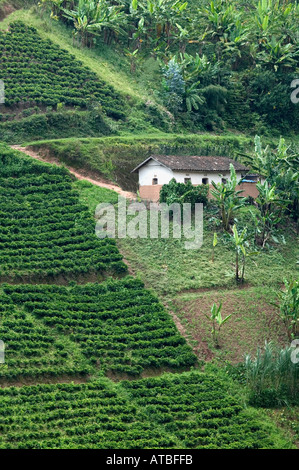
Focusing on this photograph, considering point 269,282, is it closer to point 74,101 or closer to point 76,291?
point 76,291

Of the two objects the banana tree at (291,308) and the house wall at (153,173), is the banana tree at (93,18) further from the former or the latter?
the banana tree at (291,308)

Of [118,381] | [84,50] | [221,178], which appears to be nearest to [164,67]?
[84,50]

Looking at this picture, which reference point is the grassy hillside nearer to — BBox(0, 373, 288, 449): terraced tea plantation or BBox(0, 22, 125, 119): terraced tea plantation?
BBox(0, 22, 125, 119): terraced tea plantation

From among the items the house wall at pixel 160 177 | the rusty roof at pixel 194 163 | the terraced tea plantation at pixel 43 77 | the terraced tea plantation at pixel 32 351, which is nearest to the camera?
the terraced tea plantation at pixel 32 351

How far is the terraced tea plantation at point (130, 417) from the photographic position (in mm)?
27328

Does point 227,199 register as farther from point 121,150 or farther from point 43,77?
point 43,77

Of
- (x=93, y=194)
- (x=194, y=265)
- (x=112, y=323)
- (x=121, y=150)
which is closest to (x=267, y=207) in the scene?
(x=194, y=265)

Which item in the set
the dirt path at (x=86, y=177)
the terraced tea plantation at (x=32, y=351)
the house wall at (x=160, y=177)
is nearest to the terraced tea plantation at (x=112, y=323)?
the terraced tea plantation at (x=32, y=351)

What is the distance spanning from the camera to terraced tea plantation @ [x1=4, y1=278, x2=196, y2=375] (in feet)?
107

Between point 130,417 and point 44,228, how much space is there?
12163mm

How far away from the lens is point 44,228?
38.7 meters

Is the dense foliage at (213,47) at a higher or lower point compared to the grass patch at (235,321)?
higher

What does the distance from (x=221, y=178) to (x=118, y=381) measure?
16.9 m

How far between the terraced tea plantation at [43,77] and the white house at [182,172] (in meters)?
8.54
